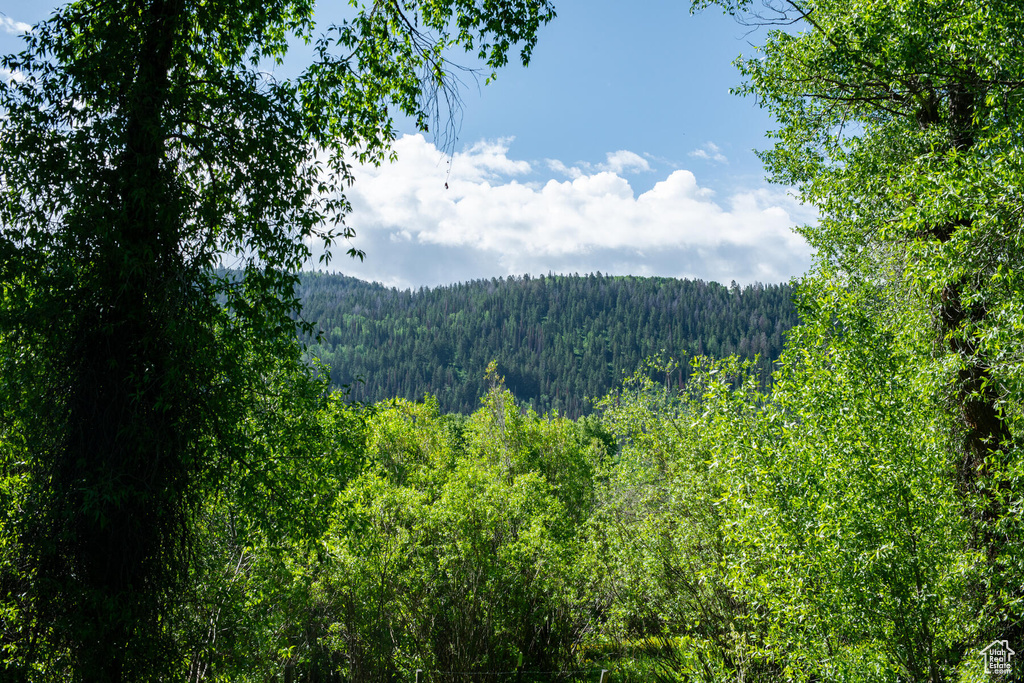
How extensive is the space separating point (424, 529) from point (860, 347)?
9646mm

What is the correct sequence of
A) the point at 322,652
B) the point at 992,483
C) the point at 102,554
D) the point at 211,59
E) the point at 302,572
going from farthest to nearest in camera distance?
the point at 322,652
the point at 302,572
the point at 211,59
the point at 992,483
the point at 102,554

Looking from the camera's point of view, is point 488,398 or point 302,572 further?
point 488,398

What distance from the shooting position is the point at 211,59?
822 centimetres

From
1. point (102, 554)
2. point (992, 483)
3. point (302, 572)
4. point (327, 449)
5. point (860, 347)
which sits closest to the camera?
point (102, 554)

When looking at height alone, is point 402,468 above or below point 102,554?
below

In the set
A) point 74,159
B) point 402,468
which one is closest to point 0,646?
point 74,159

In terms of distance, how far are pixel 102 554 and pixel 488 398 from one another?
71.1 ft

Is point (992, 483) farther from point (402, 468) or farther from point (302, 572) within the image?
Answer: point (402, 468)

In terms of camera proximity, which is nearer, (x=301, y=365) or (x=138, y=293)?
(x=138, y=293)

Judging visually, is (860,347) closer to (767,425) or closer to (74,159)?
(767,425)

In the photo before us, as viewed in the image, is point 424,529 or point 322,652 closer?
point 424,529

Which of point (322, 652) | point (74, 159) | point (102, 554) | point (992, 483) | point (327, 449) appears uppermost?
point (74, 159)

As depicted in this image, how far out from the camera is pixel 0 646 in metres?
6.81

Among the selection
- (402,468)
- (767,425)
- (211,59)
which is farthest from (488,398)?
(211,59)
